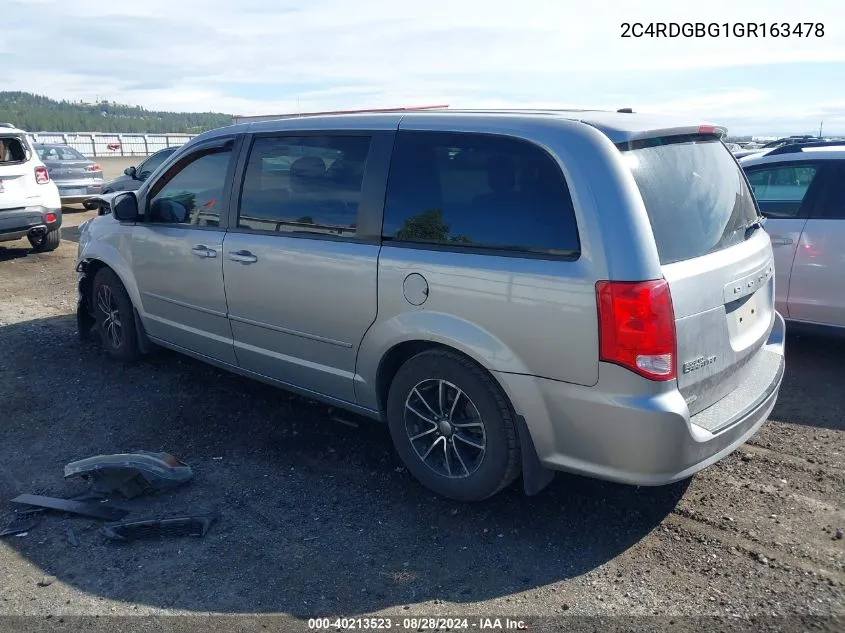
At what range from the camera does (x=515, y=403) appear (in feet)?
11.0

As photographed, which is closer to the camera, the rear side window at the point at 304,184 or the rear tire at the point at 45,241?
the rear side window at the point at 304,184

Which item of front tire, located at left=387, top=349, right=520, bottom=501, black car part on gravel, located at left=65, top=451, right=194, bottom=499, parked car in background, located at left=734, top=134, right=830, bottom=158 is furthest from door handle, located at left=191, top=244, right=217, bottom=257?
parked car in background, located at left=734, top=134, right=830, bottom=158

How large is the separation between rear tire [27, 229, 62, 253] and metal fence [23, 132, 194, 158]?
85.3 ft

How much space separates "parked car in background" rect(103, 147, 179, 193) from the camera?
1336 centimetres

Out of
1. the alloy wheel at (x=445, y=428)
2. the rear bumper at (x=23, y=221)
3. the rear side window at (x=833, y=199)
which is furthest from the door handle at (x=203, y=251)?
the rear bumper at (x=23, y=221)

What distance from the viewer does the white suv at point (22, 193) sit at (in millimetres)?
10023

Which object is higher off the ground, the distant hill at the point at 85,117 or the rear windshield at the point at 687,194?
the distant hill at the point at 85,117

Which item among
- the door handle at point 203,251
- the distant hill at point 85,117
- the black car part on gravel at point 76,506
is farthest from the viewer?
the distant hill at point 85,117

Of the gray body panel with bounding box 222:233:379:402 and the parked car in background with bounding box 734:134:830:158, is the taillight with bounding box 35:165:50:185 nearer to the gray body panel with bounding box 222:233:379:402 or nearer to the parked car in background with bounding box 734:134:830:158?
the gray body panel with bounding box 222:233:379:402

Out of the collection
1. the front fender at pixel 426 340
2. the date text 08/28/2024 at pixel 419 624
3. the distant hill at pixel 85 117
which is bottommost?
the date text 08/28/2024 at pixel 419 624

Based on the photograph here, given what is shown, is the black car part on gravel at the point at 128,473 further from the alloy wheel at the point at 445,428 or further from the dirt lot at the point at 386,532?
the alloy wheel at the point at 445,428

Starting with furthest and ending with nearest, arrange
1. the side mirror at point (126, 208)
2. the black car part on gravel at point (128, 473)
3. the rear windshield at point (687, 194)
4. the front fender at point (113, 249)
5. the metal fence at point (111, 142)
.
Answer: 1. the metal fence at point (111, 142)
2. the front fender at point (113, 249)
3. the side mirror at point (126, 208)
4. the black car part on gravel at point (128, 473)
5. the rear windshield at point (687, 194)

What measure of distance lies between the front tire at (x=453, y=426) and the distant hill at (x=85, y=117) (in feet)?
223

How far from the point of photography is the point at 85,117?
10638 centimetres
